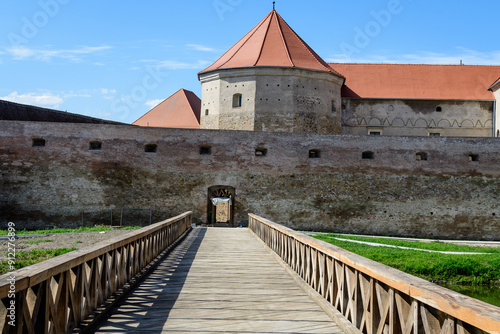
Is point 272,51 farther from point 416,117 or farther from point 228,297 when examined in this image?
point 228,297

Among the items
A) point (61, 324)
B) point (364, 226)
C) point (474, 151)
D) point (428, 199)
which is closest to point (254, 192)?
point (364, 226)

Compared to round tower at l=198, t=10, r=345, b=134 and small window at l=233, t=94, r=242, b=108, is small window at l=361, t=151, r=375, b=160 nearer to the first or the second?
round tower at l=198, t=10, r=345, b=134

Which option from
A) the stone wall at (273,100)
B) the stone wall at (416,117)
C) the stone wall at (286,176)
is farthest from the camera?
the stone wall at (416,117)

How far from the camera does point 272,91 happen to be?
71.8ft

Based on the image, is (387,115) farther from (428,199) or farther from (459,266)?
(459,266)

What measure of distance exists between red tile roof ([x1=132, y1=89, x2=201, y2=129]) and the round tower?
12.7 feet

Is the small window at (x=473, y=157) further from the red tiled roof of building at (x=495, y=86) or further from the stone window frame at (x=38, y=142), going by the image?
the stone window frame at (x=38, y=142)

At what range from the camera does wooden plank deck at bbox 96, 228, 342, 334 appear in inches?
154

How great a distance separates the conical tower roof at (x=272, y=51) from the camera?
878 inches

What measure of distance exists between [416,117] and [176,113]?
43.1ft

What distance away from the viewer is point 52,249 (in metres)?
10.9

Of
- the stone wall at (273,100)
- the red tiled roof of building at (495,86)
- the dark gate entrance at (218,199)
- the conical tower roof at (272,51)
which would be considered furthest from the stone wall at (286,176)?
the red tiled roof of building at (495,86)

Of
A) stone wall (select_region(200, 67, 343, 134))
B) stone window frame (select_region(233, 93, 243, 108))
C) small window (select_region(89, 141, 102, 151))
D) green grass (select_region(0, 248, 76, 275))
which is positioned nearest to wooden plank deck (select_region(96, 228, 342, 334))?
green grass (select_region(0, 248, 76, 275))

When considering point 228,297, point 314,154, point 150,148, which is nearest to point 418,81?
point 314,154
